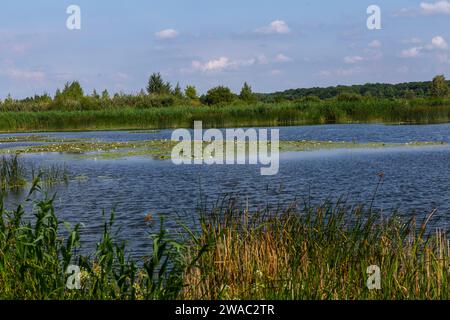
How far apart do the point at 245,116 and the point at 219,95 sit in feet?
84.2

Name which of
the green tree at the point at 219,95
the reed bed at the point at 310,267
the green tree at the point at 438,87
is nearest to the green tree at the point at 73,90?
the green tree at the point at 219,95

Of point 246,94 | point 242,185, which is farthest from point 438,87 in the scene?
point 242,185

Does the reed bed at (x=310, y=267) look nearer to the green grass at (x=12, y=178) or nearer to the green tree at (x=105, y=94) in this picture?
the green grass at (x=12, y=178)

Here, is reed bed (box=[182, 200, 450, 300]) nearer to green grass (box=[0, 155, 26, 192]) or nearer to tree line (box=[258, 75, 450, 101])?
green grass (box=[0, 155, 26, 192])

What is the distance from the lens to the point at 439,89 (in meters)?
81.9

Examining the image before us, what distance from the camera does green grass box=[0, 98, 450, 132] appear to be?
5081 cm

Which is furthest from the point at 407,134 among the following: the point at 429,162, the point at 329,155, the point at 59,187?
the point at 59,187

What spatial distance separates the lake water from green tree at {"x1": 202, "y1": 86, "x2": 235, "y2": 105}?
45812mm

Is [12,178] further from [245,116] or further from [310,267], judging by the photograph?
[245,116]

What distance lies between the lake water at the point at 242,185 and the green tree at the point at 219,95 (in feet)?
150

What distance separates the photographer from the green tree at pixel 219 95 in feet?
245

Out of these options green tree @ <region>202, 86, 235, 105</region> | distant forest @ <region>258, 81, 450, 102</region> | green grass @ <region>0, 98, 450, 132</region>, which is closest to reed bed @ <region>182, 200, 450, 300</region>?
green grass @ <region>0, 98, 450, 132</region>

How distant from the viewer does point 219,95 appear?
7512cm
